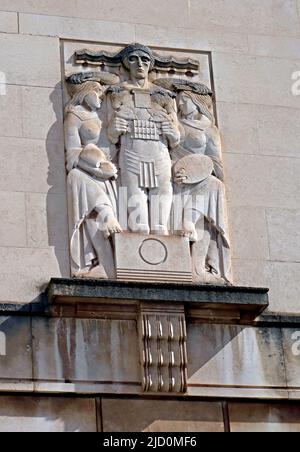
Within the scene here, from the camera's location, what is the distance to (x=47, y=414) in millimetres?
17719

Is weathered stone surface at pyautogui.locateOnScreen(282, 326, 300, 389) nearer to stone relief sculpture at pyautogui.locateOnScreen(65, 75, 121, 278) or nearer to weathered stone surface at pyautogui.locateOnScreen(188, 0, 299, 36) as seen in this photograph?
stone relief sculpture at pyautogui.locateOnScreen(65, 75, 121, 278)

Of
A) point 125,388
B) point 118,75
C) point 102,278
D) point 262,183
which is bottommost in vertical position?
point 125,388

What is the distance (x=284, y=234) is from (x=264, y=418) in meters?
2.13

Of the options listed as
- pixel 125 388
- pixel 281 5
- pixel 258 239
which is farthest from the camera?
pixel 281 5

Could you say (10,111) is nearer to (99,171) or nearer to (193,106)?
(99,171)

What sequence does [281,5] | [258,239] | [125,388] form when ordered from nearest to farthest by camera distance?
[125,388] → [258,239] → [281,5]

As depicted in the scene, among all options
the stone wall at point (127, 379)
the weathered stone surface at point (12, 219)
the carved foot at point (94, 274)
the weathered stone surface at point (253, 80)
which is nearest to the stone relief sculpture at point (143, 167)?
the carved foot at point (94, 274)

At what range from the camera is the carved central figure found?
18781mm

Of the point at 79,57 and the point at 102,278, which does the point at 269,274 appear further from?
the point at 79,57

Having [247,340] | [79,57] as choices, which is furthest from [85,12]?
[247,340]

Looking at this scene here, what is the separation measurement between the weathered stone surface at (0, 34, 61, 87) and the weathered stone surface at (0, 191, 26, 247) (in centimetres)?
139

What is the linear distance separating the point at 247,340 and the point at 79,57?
3622mm

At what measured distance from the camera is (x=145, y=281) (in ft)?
59.8

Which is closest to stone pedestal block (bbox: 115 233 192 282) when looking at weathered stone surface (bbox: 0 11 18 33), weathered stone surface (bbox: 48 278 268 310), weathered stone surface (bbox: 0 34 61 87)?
weathered stone surface (bbox: 48 278 268 310)
